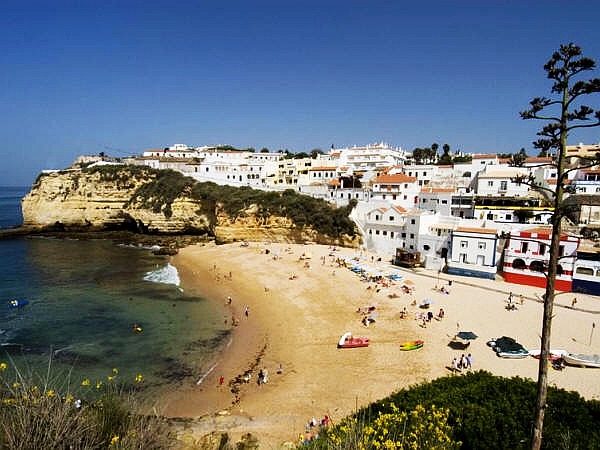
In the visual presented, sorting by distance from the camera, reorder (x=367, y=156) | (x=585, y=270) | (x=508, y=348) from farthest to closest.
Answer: (x=367, y=156)
(x=585, y=270)
(x=508, y=348)

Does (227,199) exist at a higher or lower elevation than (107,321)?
higher

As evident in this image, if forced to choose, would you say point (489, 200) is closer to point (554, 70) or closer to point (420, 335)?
point (420, 335)

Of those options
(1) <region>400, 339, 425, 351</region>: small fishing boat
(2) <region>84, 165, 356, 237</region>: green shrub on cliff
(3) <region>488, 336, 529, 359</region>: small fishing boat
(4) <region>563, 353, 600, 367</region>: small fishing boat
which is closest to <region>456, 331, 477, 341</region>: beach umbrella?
(3) <region>488, 336, 529, 359</region>: small fishing boat

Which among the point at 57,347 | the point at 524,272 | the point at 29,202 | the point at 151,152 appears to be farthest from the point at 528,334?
the point at 151,152

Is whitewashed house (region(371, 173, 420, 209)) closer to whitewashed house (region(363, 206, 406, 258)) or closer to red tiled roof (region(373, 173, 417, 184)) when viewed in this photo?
red tiled roof (region(373, 173, 417, 184))

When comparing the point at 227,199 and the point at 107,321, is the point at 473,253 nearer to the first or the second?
the point at 107,321

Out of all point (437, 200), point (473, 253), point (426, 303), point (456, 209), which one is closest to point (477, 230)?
point (473, 253)
